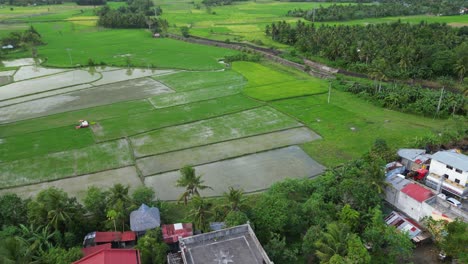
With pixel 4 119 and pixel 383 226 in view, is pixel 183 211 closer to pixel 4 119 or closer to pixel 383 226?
pixel 383 226

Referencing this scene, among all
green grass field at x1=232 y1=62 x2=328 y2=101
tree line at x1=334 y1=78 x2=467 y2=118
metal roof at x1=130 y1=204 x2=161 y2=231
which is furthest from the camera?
green grass field at x1=232 y1=62 x2=328 y2=101

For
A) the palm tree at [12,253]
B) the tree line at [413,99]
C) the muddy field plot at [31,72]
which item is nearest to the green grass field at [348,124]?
the tree line at [413,99]

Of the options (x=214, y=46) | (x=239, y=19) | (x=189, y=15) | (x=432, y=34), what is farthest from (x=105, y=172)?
(x=189, y=15)

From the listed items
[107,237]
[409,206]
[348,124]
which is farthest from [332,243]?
[348,124]

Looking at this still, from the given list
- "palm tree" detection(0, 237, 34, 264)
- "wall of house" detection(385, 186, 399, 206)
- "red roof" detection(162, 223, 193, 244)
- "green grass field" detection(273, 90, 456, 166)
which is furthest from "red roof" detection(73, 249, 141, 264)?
"green grass field" detection(273, 90, 456, 166)

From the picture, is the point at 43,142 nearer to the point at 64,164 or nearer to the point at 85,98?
the point at 64,164

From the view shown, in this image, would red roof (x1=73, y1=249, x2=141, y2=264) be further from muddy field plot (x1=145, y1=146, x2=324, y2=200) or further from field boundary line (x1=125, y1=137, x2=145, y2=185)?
field boundary line (x1=125, y1=137, x2=145, y2=185)

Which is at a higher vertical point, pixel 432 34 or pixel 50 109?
pixel 432 34
